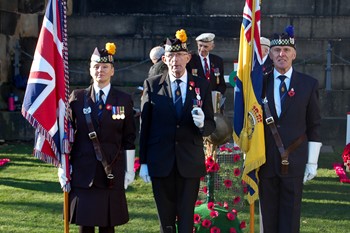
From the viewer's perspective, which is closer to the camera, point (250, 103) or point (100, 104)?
point (100, 104)

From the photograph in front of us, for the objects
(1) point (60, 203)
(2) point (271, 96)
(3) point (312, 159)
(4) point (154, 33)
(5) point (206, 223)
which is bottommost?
(1) point (60, 203)

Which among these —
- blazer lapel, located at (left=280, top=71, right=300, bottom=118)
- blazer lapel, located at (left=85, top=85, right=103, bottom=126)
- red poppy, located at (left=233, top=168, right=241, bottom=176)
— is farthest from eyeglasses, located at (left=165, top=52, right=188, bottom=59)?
red poppy, located at (left=233, top=168, right=241, bottom=176)

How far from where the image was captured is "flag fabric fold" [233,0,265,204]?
6.84 metres

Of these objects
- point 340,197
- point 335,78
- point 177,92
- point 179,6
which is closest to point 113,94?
point 177,92

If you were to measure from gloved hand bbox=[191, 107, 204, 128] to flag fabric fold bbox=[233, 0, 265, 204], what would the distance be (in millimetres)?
572

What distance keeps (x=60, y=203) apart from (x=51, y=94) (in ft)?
10.9

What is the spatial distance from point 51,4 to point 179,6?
11842 mm

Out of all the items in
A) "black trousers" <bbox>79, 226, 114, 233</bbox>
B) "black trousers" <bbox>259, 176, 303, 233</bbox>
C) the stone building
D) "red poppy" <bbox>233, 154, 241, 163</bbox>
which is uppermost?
the stone building

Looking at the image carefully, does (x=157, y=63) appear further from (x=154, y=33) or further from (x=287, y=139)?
(x=154, y=33)

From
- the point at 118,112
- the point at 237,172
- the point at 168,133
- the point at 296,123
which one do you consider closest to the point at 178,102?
the point at 168,133

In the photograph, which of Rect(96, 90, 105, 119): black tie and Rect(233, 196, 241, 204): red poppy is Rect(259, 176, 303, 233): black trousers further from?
Rect(233, 196, 241, 204): red poppy

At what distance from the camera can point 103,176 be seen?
21.8 ft

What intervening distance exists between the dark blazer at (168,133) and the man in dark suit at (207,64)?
456cm

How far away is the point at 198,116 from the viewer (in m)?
6.54
